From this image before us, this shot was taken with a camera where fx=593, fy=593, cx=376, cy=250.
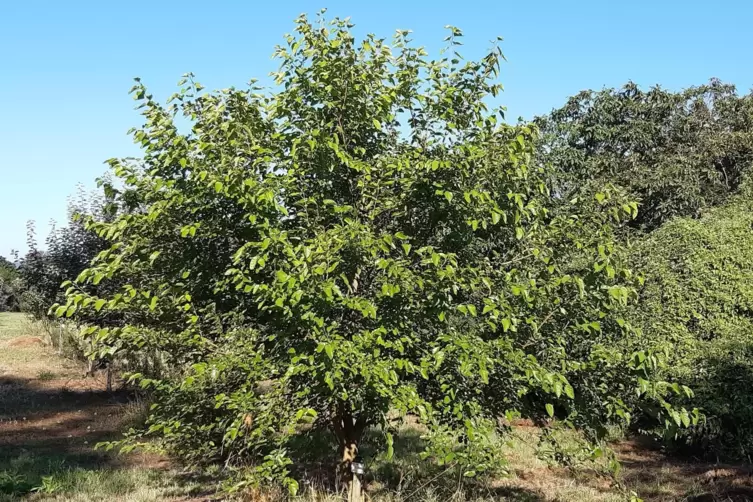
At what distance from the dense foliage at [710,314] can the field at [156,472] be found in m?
0.67

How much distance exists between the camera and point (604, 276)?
3.89 meters

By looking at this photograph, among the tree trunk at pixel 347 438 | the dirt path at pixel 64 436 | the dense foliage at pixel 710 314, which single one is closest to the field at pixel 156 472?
the dirt path at pixel 64 436

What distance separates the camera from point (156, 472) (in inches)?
284

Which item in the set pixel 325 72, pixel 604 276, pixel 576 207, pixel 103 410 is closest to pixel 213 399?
pixel 325 72

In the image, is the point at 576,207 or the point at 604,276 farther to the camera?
the point at 576,207

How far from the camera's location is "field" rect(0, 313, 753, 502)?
19.4 feet

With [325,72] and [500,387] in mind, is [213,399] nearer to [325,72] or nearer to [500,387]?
[500,387]

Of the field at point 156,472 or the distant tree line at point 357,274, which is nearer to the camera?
the distant tree line at point 357,274

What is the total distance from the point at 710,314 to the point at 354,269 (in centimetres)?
667

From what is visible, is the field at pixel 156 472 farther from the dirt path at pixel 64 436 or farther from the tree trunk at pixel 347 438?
the tree trunk at pixel 347 438

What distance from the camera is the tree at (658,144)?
547 inches

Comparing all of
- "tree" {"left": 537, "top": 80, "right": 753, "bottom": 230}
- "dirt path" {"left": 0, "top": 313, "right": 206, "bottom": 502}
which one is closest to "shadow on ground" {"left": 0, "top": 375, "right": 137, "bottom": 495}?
"dirt path" {"left": 0, "top": 313, "right": 206, "bottom": 502}

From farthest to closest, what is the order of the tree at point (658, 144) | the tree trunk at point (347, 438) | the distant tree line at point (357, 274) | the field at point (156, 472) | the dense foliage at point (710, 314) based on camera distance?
1. the tree at point (658, 144)
2. the dense foliage at point (710, 314)
3. the field at point (156, 472)
4. the tree trunk at point (347, 438)
5. the distant tree line at point (357, 274)

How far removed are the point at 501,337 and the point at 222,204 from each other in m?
2.13
